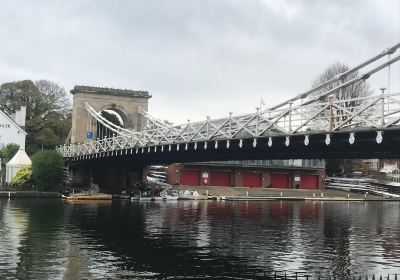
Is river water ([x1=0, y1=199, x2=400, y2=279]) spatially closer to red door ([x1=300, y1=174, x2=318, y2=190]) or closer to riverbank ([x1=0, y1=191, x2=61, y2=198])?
riverbank ([x1=0, y1=191, x2=61, y2=198])

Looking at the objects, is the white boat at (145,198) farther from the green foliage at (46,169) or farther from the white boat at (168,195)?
the green foliage at (46,169)

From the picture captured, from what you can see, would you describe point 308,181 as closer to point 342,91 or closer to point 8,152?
point 342,91

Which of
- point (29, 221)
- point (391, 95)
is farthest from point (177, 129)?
point (391, 95)

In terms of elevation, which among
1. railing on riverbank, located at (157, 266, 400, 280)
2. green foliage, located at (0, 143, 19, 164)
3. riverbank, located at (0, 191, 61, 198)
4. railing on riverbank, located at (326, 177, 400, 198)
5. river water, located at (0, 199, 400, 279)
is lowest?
railing on riverbank, located at (157, 266, 400, 280)

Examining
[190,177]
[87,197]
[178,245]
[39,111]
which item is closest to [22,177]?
[87,197]

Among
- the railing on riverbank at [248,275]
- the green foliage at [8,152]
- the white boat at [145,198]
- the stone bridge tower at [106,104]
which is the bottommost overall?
the railing on riverbank at [248,275]

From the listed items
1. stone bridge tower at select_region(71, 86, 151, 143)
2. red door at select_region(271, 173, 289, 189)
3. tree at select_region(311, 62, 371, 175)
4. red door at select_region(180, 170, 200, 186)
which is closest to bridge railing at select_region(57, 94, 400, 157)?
tree at select_region(311, 62, 371, 175)

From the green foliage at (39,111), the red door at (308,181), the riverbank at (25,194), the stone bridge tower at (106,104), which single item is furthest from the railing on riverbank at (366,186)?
the riverbank at (25,194)

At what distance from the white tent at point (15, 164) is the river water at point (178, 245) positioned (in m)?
30.6

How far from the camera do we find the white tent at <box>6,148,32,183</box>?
288ft

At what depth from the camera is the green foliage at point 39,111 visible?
109312 millimetres

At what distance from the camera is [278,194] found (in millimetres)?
106750

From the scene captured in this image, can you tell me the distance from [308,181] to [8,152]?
58.4 m

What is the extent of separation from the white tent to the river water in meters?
30.6
